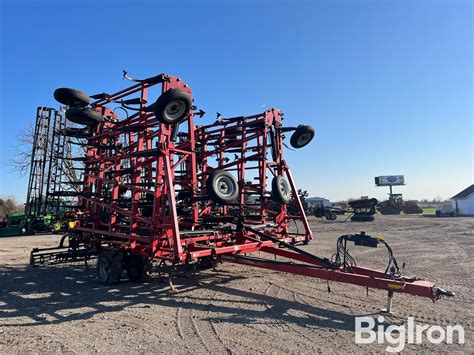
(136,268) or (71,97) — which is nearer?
(136,268)

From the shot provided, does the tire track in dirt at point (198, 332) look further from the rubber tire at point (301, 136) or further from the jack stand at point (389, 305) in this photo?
the rubber tire at point (301, 136)

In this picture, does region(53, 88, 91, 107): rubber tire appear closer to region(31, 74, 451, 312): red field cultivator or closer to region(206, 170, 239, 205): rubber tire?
region(31, 74, 451, 312): red field cultivator

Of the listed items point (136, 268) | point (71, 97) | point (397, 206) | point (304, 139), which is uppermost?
point (71, 97)

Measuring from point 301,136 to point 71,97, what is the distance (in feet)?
19.7

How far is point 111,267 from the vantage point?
7.18 m

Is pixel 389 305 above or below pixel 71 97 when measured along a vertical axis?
below

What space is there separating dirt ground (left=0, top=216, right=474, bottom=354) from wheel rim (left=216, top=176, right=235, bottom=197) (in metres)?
1.91

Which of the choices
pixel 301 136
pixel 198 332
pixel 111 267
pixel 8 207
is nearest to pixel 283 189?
pixel 301 136

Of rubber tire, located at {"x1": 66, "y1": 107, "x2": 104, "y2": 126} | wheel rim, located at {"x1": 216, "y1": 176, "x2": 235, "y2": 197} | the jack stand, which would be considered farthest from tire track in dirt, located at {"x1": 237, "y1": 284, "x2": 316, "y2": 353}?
rubber tire, located at {"x1": 66, "y1": 107, "x2": 104, "y2": 126}

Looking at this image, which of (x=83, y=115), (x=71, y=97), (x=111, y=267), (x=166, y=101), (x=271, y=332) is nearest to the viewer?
(x=271, y=332)

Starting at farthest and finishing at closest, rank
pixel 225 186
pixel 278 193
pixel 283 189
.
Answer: pixel 283 189 < pixel 278 193 < pixel 225 186

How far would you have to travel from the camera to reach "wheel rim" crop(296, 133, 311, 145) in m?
9.75

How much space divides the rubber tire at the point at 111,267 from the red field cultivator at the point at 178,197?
0.07 ft

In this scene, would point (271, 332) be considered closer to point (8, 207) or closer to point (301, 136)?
point (301, 136)
